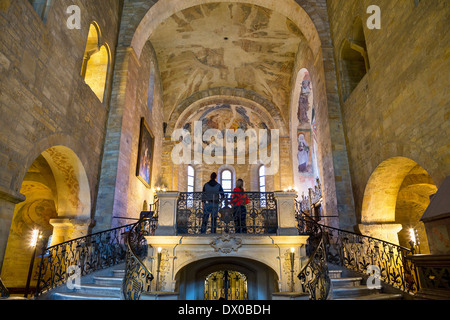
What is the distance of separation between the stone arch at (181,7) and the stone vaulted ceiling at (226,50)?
1577mm

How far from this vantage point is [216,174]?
8.67 m

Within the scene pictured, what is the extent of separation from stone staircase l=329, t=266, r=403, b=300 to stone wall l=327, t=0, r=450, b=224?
2.19 metres

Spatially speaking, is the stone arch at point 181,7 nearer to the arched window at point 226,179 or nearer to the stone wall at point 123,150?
the stone wall at point 123,150

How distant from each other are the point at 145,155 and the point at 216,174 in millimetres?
5648

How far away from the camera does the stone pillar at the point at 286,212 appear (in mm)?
6926

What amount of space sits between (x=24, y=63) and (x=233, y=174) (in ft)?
61.9

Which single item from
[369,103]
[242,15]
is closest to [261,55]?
[242,15]

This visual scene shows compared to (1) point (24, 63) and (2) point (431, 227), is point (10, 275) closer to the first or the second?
(1) point (24, 63)

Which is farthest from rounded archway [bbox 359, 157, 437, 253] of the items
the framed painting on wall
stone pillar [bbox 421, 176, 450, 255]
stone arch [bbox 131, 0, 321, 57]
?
the framed painting on wall

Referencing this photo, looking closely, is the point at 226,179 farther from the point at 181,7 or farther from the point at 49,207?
the point at 181,7

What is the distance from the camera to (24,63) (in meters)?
5.98

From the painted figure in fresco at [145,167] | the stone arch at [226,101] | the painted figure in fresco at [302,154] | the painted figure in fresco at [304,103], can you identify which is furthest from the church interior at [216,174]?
the stone arch at [226,101]

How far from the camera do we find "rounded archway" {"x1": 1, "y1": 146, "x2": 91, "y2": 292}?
8438 millimetres

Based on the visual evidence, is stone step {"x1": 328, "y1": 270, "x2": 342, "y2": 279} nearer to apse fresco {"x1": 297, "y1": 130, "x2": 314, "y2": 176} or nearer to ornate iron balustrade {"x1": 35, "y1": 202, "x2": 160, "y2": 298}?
ornate iron balustrade {"x1": 35, "y1": 202, "x2": 160, "y2": 298}
